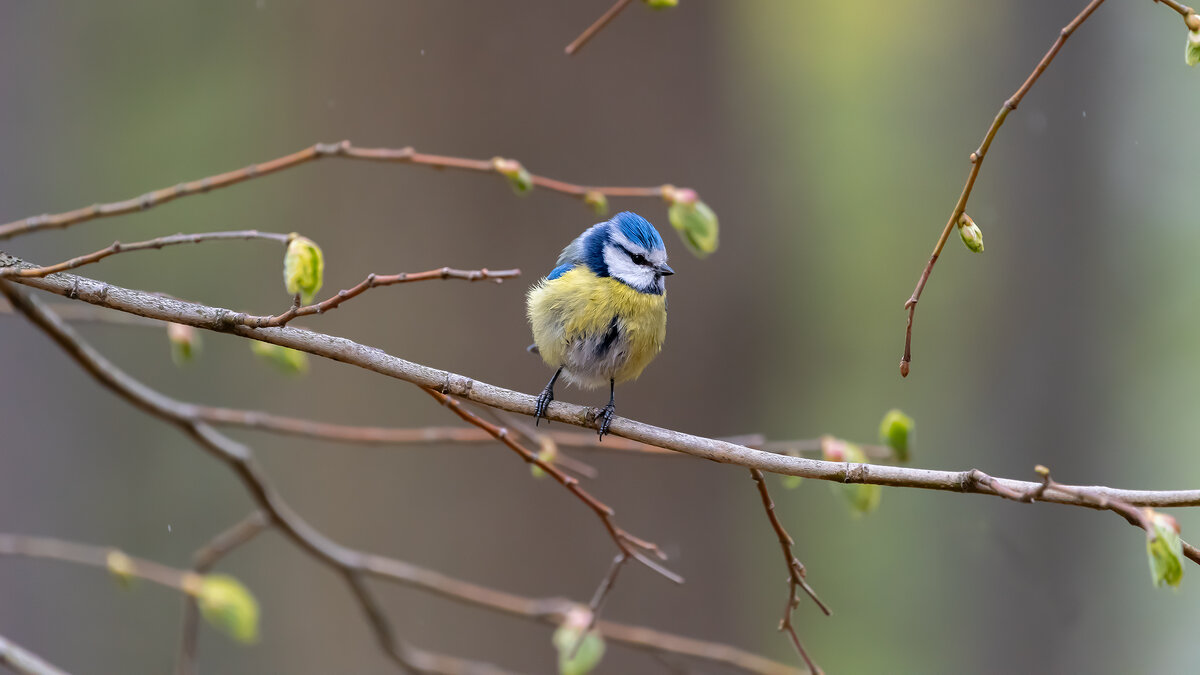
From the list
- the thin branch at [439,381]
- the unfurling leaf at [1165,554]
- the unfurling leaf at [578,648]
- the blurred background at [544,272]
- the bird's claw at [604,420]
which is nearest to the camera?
the unfurling leaf at [1165,554]

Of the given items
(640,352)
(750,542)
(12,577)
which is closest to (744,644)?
(750,542)

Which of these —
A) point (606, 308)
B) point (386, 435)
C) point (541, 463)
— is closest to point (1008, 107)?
point (541, 463)

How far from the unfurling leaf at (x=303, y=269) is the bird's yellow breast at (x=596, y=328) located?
796 mm

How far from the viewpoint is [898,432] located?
70.1 inches

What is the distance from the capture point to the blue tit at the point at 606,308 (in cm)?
207

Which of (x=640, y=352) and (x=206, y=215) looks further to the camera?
(x=206, y=215)

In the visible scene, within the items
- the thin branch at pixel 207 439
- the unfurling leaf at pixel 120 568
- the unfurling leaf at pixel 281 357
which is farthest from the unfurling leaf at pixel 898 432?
the unfurling leaf at pixel 120 568

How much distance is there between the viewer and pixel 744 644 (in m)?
3.42

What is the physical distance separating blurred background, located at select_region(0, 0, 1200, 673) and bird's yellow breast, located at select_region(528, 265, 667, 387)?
0.49 metres

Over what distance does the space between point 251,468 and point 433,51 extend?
1584mm

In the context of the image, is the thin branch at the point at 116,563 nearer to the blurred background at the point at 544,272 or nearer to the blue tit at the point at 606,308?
the blue tit at the point at 606,308

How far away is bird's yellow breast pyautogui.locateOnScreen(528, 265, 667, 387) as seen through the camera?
6.78 ft

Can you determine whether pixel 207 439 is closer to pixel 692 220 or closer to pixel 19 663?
pixel 19 663

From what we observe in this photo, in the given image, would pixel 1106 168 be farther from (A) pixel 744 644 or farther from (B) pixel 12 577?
(B) pixel 12 577
